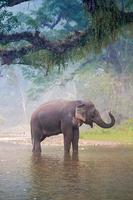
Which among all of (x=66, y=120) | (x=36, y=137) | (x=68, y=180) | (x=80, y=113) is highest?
(x=68, y=180)

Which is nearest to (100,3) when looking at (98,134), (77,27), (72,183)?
(72,183)

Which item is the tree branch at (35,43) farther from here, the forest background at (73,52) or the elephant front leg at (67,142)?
the elephant front leg at (67,142)

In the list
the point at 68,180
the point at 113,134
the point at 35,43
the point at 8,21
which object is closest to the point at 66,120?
the point at 8,21

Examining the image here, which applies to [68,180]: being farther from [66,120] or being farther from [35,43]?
[66,120]

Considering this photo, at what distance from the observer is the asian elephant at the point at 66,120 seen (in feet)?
65.6

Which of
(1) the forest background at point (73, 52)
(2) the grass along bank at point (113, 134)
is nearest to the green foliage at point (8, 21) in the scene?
(1) the forest background at point (73, 52)

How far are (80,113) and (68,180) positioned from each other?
30.0 feet

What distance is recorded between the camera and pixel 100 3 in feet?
46.6

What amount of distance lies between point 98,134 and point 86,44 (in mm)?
17755

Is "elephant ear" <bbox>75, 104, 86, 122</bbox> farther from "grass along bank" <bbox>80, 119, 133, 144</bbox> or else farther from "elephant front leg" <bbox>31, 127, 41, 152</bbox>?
"grass along bank" <bbox>80, 119, 133, 144</bbox>

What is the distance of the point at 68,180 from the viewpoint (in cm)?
1104

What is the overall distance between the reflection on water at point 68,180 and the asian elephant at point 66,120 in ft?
13.8

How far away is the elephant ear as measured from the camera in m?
20.0

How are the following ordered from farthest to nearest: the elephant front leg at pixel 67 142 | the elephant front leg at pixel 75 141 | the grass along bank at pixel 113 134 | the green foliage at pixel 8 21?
the grass along bank at pixel 113 134 < the elephant front leg at pixel 75 141 < the elephant front leg at pixel 67 142 < the green foliage at pixel 8 21
